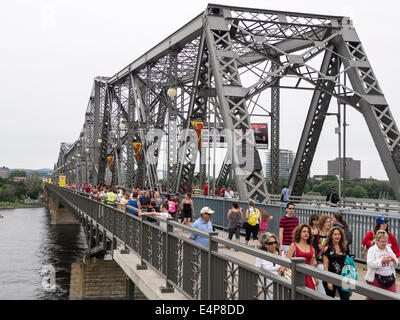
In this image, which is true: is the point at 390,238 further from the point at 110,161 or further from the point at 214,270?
the point at 110,161

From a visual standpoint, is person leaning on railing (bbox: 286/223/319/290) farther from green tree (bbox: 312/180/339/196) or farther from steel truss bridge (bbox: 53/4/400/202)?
green tree (bbox: 312/180/339/196)

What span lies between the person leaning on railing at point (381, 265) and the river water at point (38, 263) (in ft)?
84.7

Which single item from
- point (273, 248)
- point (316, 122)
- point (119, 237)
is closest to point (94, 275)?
point (119, 237)

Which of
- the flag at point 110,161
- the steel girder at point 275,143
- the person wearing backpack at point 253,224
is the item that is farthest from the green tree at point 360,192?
the flag at point 110,161

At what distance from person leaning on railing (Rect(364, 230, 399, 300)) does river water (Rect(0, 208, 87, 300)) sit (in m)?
25.8

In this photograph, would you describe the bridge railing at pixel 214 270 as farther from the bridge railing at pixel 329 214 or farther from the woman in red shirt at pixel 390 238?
the bridge railing at pixel 329 214

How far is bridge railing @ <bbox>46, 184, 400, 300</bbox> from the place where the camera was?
4.16 metres

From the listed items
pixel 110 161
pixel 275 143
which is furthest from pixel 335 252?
pixel 110 161

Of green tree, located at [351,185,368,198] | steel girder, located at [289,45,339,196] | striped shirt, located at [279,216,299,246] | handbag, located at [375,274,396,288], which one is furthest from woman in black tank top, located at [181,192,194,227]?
green tree, located at [351,185,368,198]

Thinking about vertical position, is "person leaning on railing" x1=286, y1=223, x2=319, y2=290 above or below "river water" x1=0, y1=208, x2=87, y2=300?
above

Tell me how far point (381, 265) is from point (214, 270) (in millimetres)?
2059

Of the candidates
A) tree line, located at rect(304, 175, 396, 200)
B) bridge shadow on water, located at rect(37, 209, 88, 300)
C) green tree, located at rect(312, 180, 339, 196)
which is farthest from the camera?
green tree, located at rect(312, 180, 339, 196)

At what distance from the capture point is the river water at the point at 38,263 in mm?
31609
